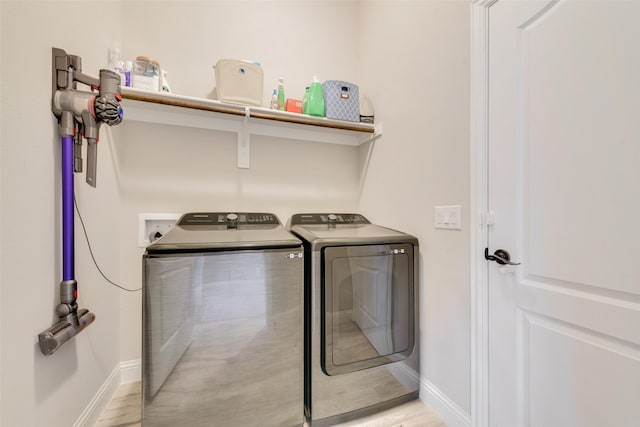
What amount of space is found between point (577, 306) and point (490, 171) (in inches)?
23.6

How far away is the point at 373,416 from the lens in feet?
4.61

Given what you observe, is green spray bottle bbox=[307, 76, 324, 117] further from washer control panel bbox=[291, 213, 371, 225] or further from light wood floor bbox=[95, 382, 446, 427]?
light wood floor bbox=[95, 382, 446, 427]

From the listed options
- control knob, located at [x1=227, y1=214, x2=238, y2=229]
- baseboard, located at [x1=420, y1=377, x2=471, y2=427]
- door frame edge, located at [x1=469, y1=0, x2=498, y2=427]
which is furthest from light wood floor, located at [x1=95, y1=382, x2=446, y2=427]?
control knob, located at [x1=227, y1=214, x2=238, y2=229]

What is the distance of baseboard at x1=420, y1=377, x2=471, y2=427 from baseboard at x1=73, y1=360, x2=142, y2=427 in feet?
5.83

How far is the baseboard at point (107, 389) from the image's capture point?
48.0 inches

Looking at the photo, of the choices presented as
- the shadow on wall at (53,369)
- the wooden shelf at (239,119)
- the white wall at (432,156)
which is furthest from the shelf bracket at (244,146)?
the shadow on wall at (53,369)

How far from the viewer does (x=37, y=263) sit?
0.90 m

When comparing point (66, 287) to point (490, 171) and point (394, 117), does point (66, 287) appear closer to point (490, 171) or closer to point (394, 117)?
point (490, 171)

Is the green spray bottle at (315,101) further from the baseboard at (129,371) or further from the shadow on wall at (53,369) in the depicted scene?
the baseboard at (129,371)

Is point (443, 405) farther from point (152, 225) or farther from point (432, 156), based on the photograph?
point (152, 225)

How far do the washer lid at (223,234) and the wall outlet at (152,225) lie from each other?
0.18 m

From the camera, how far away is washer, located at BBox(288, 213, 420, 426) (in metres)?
1.31

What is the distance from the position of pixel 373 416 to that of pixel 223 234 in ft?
4.35

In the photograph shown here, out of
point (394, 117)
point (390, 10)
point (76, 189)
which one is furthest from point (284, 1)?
point (76, 189)
